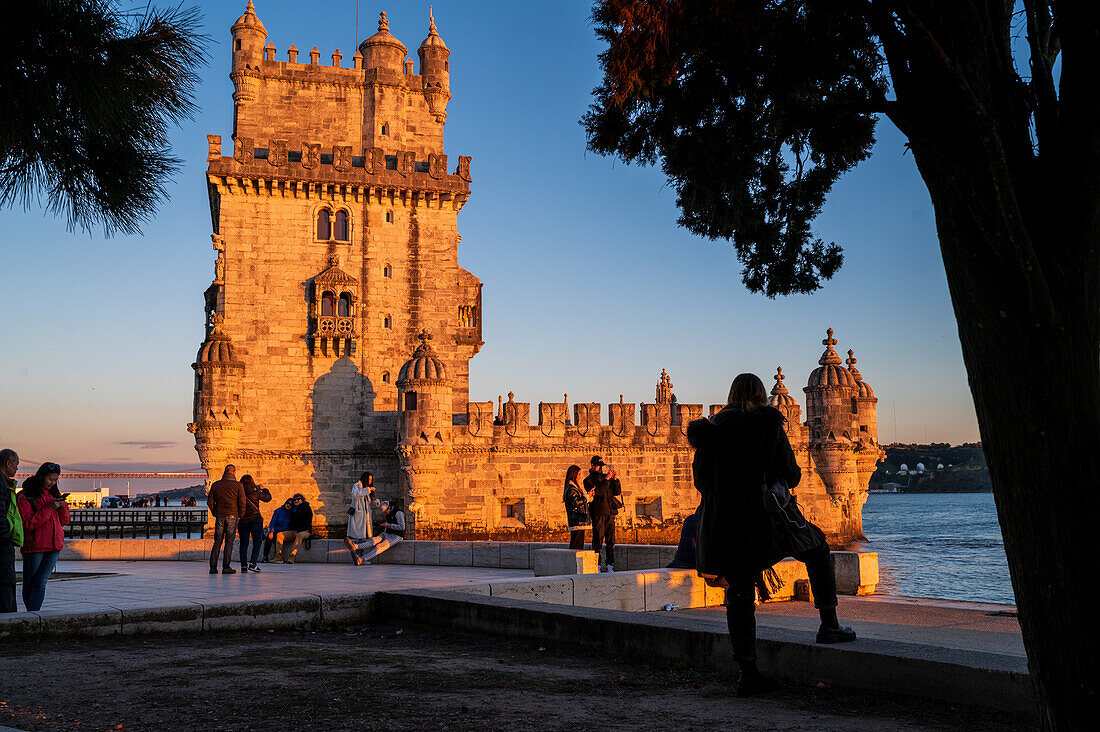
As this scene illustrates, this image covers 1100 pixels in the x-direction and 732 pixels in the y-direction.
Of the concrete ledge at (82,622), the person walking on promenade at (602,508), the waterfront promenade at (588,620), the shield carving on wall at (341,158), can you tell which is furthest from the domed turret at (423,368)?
the concrete ledge at (82,622)

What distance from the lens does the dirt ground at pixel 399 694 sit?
14.7 ft

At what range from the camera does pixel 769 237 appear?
7.31 meters

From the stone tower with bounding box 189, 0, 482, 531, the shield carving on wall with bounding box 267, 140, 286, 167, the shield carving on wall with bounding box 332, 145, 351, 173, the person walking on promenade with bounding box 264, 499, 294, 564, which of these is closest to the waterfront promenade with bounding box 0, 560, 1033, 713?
the person walking on promenade with bounding box 264, 499, 294, 564

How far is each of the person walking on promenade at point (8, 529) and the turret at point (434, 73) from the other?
26782 millimetres

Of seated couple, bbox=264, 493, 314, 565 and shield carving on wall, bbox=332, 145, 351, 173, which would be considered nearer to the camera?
seated couple, bbox=264, 493, 314, 565

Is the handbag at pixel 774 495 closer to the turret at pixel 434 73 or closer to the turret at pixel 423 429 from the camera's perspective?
the turret at pixel 423 429

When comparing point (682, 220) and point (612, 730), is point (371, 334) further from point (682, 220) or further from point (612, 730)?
point (612, 730)

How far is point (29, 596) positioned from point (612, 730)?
7164 millimetres

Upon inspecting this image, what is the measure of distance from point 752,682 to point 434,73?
31.5m

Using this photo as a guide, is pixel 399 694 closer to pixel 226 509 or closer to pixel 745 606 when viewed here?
pixel 745 606

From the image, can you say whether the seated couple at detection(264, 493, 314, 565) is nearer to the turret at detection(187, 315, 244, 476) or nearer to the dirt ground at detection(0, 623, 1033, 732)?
the dirt ground at detection(0, 623, 1033, 732)

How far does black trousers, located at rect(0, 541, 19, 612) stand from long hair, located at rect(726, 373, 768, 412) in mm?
6820

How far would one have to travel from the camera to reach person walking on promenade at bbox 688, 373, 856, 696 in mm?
5176

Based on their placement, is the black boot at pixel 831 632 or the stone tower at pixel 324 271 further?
the stone tower at pixel 324 271
